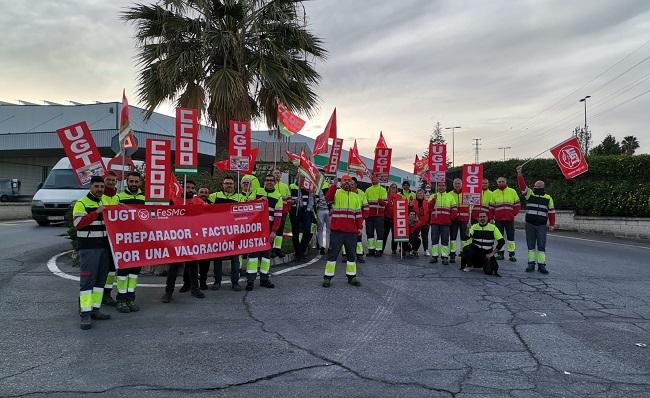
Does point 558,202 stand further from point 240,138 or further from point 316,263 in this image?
point 240,138

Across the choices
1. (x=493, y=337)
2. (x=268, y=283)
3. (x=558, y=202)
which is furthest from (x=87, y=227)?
(x=558, y=202)

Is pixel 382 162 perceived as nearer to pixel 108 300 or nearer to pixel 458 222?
pixel 458 222

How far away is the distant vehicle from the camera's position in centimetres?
2741

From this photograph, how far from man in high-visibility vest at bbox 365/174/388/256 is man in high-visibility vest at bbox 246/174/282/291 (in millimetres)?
3720

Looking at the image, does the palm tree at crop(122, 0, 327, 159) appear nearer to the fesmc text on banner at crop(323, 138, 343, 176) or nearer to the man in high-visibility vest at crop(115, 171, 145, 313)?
the fesmc text on banner at crop(323, 138, 343, 176)

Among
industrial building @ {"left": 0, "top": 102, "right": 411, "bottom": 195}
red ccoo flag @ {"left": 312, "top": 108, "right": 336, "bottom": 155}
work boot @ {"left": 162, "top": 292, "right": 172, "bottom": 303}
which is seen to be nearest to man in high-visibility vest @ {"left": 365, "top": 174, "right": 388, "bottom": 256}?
red ccoo flag @ {"left": 312, "top": 108, "right": 336, "bottom": 155}

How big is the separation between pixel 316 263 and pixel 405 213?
266cm

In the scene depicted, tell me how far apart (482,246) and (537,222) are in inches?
55.8

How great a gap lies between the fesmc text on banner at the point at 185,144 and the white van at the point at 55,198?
414 inches

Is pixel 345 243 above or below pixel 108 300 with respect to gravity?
above

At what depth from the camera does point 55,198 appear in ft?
55.7

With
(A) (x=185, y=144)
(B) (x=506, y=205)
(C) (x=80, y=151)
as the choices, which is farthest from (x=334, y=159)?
(C) (x=80, y=151)

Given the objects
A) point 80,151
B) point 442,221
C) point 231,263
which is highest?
point 80,151

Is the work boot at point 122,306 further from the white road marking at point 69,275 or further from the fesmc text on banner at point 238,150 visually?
the fesmc text on banner at point 238,150
